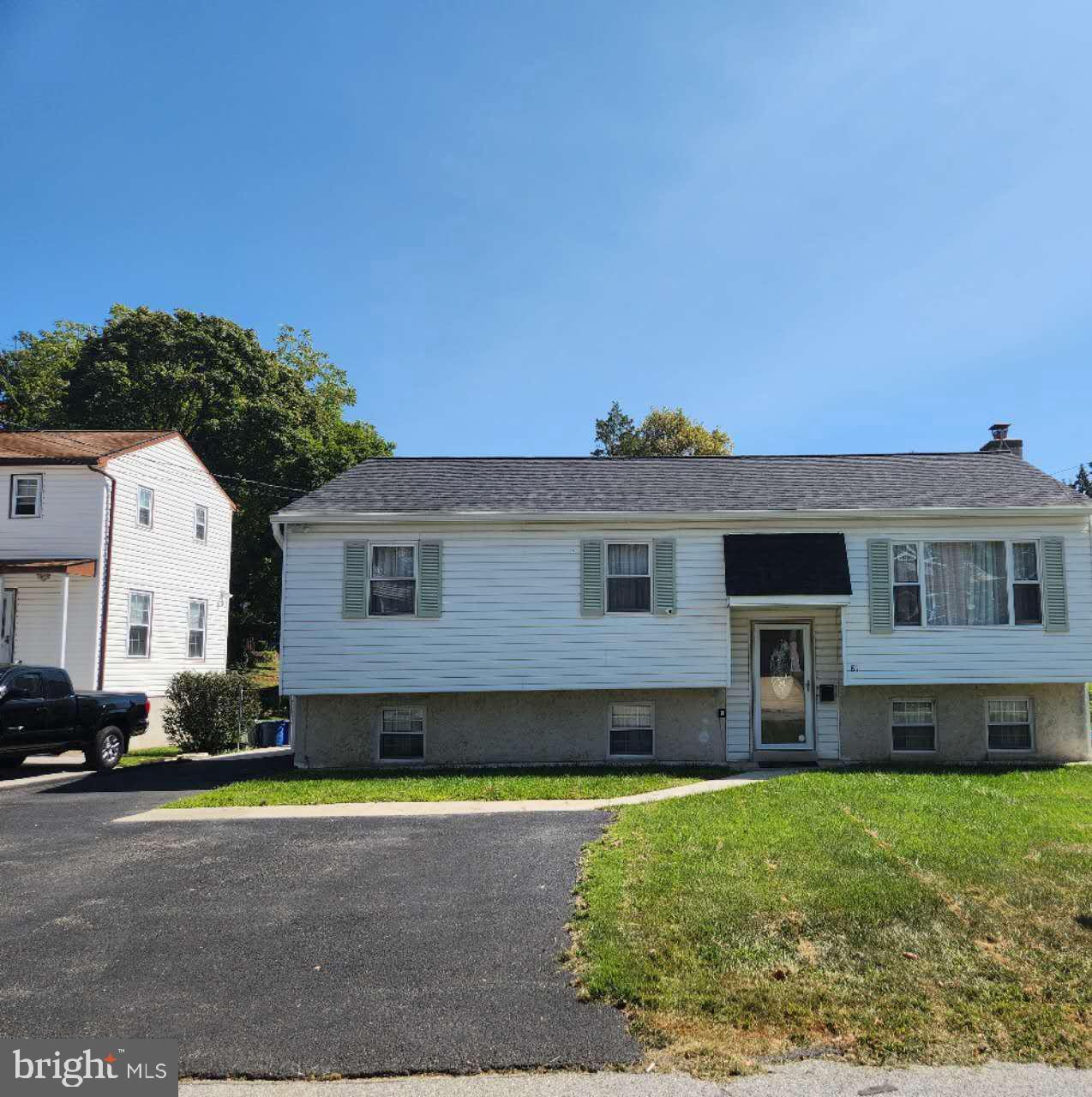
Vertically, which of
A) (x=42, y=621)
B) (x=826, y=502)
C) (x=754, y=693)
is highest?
A: (x=826, y=502)

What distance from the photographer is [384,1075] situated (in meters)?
4.32

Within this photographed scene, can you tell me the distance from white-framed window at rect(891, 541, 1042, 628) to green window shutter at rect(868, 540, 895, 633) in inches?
5.0

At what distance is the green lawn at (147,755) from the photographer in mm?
→ 17156

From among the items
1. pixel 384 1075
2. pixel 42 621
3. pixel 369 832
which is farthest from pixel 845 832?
pixel 42 621

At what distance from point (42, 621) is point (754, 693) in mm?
15262

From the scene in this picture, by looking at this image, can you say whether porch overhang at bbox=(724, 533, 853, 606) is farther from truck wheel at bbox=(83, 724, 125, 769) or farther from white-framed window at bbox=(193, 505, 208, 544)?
white-framed window at bbox=(193, 505, 208, 544)

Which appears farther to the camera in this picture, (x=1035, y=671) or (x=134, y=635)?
(x=134, y=635)

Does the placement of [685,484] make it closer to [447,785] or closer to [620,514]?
[620,514]

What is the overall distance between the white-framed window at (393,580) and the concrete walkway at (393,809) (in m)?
4.14

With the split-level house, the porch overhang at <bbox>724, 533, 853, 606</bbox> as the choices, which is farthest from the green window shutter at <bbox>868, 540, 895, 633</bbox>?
the porch overhang at <bbox>724, 533, 853, 606</bbox>

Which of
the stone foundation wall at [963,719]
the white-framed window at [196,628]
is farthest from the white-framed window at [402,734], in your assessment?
the white-framed window at [196,628]

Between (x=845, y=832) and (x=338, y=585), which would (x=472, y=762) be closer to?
(x=338, y=585)

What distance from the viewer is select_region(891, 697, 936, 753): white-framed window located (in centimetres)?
1520

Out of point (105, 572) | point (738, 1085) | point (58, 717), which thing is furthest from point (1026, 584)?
point (105, 572)
